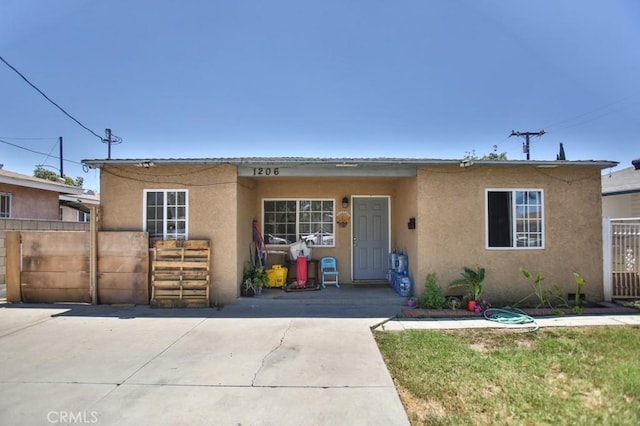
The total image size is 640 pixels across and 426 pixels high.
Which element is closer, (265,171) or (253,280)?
(265,171)

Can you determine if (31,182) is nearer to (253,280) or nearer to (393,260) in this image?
(253,280)

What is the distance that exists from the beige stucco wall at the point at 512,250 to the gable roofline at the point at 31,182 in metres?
12.8

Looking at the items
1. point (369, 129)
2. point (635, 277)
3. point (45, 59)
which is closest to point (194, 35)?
point (45, 59)

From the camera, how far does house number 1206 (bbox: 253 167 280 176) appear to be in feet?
24.7

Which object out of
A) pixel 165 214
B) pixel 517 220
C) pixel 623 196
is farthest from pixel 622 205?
pixel 165 214

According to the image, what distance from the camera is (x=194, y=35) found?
8.80m

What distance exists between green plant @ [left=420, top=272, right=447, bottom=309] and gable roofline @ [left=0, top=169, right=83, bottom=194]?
43.1 ft

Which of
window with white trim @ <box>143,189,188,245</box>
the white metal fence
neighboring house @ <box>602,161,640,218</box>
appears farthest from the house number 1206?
neighboring house @ <box>602,161,640,218</box>

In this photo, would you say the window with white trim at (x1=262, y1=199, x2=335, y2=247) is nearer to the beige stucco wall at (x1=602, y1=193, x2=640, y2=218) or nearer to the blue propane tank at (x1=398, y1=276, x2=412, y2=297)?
the blue propane tank at (x1=398, y1=276, x2=412, y2=297)

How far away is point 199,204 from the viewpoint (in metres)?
7.47

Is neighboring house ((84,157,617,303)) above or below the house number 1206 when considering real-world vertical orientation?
below

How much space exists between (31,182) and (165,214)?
297 inches

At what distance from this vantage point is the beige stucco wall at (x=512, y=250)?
738 centimetres

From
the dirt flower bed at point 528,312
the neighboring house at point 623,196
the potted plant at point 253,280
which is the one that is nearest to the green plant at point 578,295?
the dirt flower bed at point 528,312
